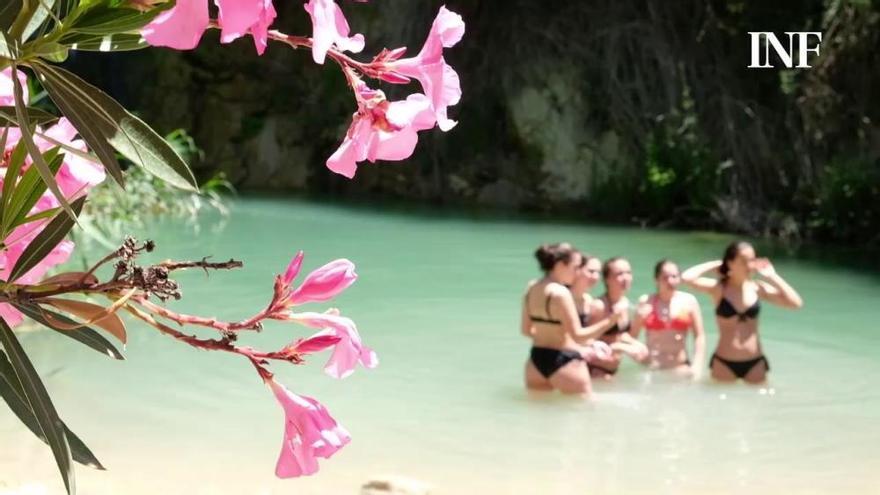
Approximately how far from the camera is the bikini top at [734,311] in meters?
6.01

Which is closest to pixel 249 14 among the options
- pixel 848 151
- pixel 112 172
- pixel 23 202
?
pixel 112 172

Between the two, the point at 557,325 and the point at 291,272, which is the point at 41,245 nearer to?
the point at 291,272

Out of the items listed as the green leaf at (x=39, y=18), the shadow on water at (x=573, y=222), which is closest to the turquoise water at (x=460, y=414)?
the shadow on water at (x=573, y=222)

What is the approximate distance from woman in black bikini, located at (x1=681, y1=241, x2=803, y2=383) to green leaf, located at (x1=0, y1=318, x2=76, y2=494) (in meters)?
5.49

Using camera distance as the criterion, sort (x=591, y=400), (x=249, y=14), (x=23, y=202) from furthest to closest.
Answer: (x=591, y=400) < (x=23, y=202) < (x=249, y=14)

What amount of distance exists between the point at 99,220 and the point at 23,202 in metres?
6.75

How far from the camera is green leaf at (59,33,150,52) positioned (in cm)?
63

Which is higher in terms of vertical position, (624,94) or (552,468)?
(624,94)

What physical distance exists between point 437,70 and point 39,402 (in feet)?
0.98

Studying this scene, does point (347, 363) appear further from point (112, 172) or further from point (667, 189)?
point (667, 189)

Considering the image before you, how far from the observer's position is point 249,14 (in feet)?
1.83

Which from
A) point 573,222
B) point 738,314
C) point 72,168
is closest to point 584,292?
point 738,314

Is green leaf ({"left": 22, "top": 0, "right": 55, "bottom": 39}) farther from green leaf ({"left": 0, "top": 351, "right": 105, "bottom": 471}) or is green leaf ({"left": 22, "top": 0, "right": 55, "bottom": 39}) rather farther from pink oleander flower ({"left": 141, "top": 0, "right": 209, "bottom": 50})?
green leaf ({"left": 0, "top": 351, "right": 105, "bottom": 471})

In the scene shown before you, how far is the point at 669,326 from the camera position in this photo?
6180 mm
